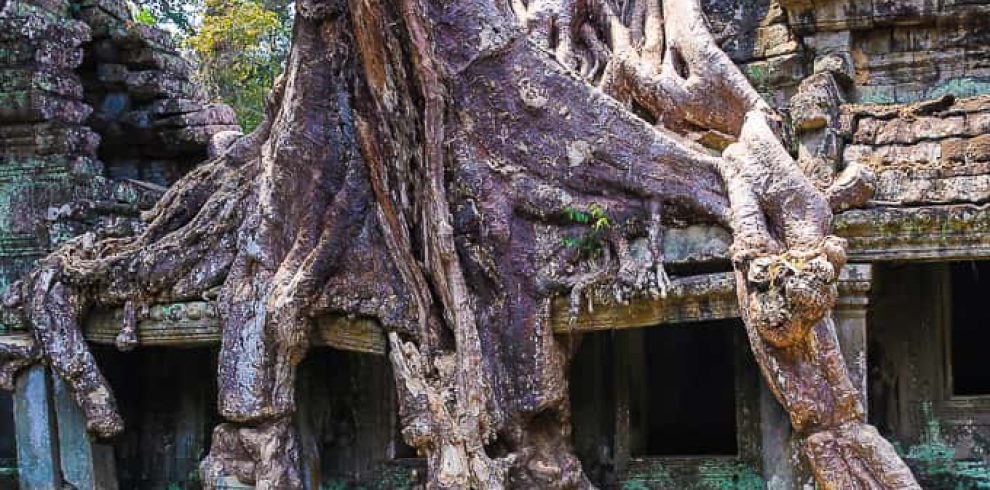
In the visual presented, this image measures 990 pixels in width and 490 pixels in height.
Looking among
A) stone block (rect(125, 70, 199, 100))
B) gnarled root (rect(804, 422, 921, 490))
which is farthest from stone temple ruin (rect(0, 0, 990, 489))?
stone block (rect(125, 70, 199, 100))

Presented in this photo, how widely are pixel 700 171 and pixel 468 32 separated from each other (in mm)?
1574

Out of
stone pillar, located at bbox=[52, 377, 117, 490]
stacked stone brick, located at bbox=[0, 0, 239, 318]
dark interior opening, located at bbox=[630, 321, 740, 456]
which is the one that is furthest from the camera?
stacked stone brick, located at bbox=[0, 0, 239, 318]

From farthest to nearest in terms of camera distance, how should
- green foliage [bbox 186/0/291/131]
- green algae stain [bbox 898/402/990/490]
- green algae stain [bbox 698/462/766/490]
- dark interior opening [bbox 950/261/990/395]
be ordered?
green foliage [bbox 186/0/291/131]
dark interior opening [bbox 950/261/990/395]
green algae stain [bbox 698/462/766/490]
green algae stain [bbox 898/402/990/490]

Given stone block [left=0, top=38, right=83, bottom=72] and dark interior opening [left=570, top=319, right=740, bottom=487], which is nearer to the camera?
dark interior opening [left=570, top=319, right=740, bottom=487]

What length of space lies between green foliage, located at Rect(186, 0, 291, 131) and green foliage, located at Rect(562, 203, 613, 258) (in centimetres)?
847

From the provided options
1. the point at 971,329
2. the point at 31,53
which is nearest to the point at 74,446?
the point at 31,53

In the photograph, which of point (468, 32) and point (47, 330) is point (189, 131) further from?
point (468, 32)

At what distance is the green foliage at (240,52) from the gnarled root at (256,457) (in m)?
8.02

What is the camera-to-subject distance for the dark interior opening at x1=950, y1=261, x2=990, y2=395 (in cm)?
936

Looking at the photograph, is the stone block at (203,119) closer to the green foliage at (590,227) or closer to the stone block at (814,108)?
the green foliage at (590,227)

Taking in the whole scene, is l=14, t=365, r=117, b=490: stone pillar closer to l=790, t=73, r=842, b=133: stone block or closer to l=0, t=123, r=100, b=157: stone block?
l=0, t=123, r=100, b=157: stone block

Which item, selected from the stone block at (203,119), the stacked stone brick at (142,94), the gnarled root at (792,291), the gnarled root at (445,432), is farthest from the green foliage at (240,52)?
the gnarled root at (792,291)

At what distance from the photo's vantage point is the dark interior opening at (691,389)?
34.1 ft

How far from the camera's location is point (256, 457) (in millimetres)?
7730
